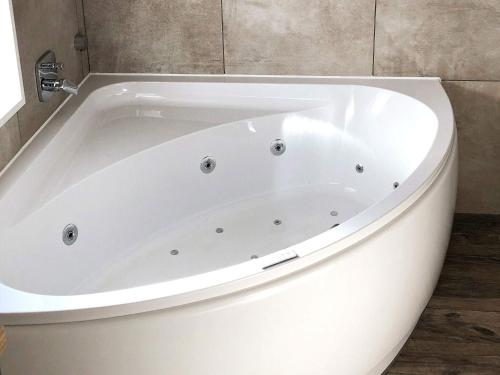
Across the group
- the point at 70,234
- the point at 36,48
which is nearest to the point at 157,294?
the point at 70,234

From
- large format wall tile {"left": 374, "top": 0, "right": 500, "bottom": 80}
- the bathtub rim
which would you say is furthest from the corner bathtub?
large format wall tile {"left": 374, "top": 0, "right": 500, "bottom": 80}

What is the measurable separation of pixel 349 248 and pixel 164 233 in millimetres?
1188

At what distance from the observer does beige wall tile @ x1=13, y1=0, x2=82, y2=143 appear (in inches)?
115

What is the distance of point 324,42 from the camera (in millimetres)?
3525

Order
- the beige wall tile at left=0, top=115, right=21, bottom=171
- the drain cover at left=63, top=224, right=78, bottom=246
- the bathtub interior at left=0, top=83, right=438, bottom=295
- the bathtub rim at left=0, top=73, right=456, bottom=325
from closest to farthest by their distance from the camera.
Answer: the bathtub rim at left=0, top=73, right=456, bottom=325
the beige wall tile at left=0, top=115, right=21, bottom=171
the drain cover at left=63, top=224, right=78, bottom=246
the bathtub interior at left=0, top=83, right=438, bottom=295

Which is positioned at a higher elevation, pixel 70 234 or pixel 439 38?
pixel 439 38

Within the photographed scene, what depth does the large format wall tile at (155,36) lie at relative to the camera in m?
3.52

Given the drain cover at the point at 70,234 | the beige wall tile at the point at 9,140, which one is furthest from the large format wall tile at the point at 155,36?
the drain cover at the point at 70,234

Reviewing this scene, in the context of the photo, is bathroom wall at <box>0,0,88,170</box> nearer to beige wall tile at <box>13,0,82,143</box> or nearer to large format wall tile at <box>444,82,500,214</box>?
beige wall tile at <box>13,0,82,143</box>

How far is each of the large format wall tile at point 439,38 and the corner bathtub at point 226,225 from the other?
0.11 meters

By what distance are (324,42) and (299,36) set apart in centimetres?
11

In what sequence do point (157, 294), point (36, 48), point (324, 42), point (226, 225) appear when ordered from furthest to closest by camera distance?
point (324, 42), point (226, 225), point (36, 48), point (157, 294)

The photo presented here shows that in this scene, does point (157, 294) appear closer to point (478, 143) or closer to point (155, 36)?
point (155, 36)

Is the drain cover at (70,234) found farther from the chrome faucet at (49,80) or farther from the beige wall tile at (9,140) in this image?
the chrome faucet at (49,80)
